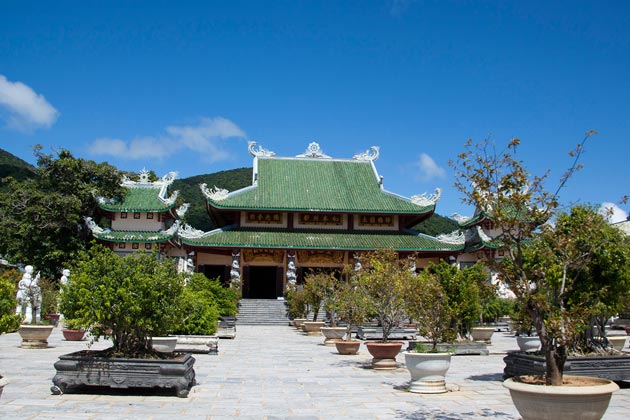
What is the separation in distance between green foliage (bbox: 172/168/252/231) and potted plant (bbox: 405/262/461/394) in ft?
149

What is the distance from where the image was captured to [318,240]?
113 ft

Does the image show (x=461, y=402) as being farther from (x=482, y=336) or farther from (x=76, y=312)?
(x=482, y=336)

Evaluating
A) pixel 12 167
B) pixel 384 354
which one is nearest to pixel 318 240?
pixel 384 354

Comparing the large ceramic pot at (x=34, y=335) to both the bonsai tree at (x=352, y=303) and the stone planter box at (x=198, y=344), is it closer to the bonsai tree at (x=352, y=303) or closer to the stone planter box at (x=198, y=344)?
the stone planter box at (x=198, y=344)

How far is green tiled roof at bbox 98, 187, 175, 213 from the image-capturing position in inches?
1375

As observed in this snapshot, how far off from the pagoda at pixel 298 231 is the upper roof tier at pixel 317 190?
64mm

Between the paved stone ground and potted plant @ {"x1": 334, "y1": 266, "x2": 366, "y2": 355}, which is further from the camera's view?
potted plant @ {"x1": 334, "y1": 266, "x2": 366, "y2": 355}

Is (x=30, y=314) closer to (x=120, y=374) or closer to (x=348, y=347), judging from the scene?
(x=348, y=347)

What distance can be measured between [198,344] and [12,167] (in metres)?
47.9

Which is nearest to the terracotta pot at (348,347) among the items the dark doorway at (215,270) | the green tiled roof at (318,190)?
the green tiled roof at (318,190)

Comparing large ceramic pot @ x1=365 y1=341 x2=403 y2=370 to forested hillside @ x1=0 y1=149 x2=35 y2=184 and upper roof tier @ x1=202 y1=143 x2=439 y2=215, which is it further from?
forested hillside @ x1=0 y1=149 x2=35 y2=184

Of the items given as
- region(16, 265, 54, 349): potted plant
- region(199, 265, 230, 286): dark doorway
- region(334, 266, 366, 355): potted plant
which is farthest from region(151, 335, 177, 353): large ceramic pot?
region(199, 265, 230, 286): dark doorway

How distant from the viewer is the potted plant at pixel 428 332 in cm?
971

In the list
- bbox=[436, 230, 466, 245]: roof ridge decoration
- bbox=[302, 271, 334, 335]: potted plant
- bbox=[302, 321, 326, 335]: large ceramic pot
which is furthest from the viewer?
bbox=[436, 230, 466, 245]: roof ridge decoration
